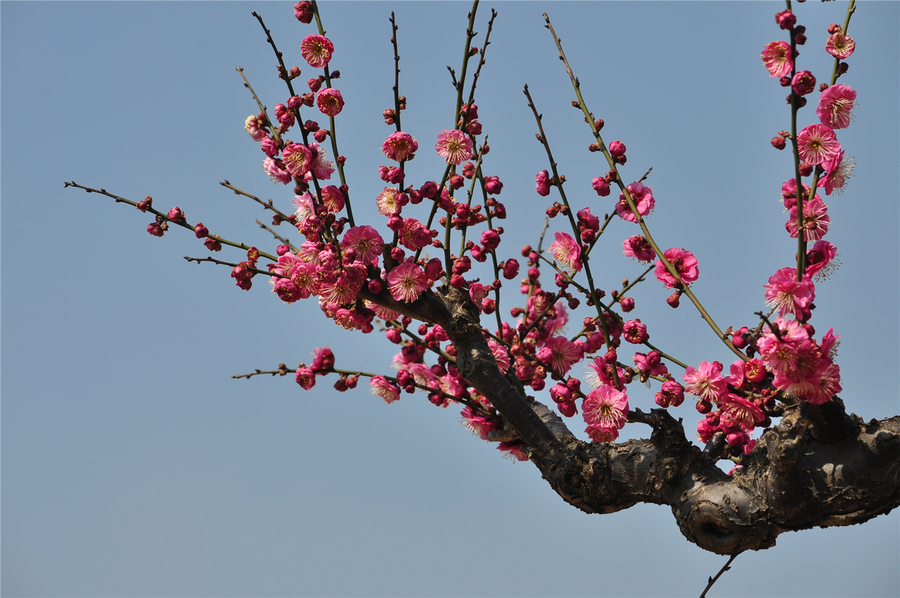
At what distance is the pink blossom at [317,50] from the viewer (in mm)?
2848

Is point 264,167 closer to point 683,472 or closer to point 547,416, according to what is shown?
point 547,416

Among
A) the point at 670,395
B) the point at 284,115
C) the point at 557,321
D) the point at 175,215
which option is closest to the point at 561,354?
the point at 557,321

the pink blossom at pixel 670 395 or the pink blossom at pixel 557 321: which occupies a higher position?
the pink blossom at pixel 557 321

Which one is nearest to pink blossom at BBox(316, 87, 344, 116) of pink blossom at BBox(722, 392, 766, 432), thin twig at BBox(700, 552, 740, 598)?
pink blossom at BBox(722, 392, 766, 432)

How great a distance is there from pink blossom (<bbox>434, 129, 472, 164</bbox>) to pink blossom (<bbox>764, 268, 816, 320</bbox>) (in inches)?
54.9

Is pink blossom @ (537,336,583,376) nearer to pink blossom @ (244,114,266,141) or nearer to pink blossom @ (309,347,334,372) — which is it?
pink blossom @ (309,347,334,372)

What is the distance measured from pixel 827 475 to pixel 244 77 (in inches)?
119

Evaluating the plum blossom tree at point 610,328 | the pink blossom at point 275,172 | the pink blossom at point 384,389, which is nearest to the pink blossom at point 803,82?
the plum blossom tree at point 610,328

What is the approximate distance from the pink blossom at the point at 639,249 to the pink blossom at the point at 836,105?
32.8 inches

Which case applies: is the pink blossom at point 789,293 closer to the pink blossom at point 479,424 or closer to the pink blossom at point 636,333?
the pink blossom at point 636,333

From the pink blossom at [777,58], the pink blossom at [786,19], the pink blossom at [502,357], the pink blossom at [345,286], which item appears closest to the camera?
the pink blossom at [786,19]

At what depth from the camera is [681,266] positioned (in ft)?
9.31

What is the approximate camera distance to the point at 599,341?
11.2 feet

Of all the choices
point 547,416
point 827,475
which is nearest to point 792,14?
point 827,475
